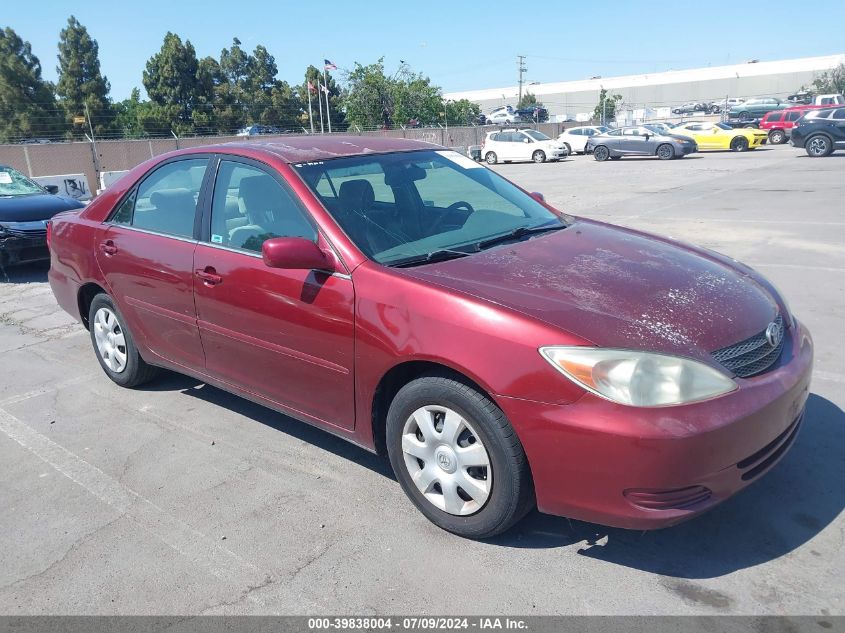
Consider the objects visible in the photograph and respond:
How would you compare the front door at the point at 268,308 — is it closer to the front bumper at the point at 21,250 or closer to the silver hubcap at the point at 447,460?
the silver hubcap at the point at 447,460

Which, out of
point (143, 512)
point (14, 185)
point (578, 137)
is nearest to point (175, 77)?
point (578, 137)

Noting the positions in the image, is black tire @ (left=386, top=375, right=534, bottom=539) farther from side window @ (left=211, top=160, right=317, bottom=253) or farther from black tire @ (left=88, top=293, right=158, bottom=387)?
black tire @ (left=88, top=293, right=158, bottom=387)

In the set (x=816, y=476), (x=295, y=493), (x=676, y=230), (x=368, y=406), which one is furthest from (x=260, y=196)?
(x=676, y=230)

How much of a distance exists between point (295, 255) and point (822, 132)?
84.9 ft

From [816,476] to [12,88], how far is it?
169 feet

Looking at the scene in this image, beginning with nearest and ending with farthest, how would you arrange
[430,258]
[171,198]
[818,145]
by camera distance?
[430,258] → [171,198] → [818,145]

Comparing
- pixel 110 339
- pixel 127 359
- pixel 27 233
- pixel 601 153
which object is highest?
pixel 27 233

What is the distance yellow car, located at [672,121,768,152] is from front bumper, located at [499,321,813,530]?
30.2 m

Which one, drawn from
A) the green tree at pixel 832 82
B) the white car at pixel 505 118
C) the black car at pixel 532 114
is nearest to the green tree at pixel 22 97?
the white car at pixel 505 118

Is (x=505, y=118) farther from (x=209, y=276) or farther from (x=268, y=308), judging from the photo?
(x=268, y=308)

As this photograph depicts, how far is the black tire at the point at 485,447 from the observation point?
2738 mm

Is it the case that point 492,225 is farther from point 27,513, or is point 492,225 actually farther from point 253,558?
point 27,513

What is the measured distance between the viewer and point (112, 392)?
504cm

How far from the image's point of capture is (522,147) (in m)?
32.0
